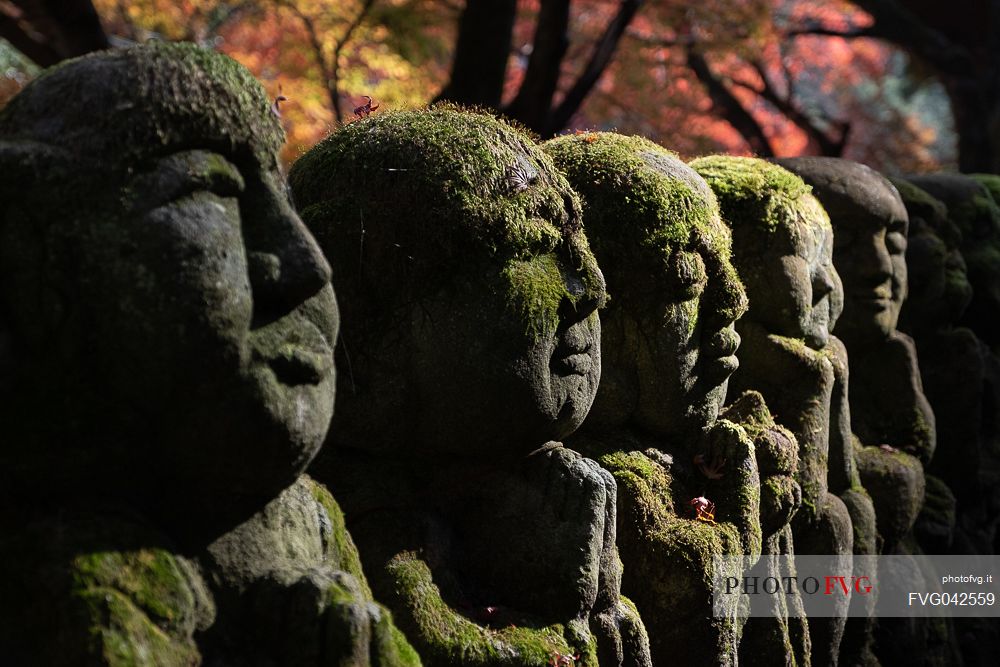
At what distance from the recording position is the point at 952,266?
7832mm

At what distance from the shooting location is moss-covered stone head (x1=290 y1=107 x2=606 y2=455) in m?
3.08

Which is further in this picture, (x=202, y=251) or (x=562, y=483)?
A: (x=562, y=483)

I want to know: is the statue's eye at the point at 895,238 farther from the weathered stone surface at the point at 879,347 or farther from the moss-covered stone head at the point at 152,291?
the moss-covered stone head at the point at 152,291

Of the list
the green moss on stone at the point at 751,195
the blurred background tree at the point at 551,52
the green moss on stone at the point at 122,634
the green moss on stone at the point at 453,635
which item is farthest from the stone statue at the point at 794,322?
the green moss on stone at the point at 122,634

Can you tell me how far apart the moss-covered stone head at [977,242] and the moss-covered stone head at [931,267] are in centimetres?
45

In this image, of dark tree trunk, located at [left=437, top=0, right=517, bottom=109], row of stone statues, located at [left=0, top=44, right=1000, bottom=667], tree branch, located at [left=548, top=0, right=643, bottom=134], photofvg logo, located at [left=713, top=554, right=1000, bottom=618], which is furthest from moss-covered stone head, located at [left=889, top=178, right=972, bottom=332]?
dark tree trunk, located at [left=437, top=0, right=517, bottom=109]

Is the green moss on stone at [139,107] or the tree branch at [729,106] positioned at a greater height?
the green moss on stone at [139,107]

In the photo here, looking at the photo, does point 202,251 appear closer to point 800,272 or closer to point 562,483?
point 562,483

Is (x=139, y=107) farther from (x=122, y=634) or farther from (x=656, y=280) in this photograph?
(x=656, y=280)

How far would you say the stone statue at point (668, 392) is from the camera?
13.0ft

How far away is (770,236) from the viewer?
4.95 meters

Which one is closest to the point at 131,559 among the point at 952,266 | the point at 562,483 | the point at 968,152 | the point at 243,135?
the point at 243,135

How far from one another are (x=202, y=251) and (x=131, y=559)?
610 mm

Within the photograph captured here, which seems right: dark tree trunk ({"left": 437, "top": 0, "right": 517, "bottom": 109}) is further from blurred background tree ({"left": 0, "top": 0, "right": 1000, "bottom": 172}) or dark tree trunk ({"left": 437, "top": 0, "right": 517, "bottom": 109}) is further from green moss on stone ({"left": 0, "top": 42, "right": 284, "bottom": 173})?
green moss on stone ({"left": 0, "top": 42, "right": 284, "bottom": 173})
